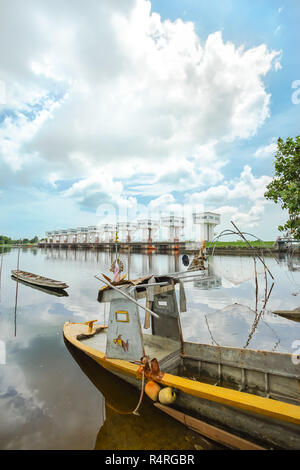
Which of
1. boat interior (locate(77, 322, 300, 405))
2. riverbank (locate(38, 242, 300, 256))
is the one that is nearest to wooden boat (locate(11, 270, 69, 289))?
boat interior (locate(77, 322, 300, 405))

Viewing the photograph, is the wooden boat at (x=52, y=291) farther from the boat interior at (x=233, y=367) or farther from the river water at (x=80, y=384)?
the boat interior at (x=233, y=367)

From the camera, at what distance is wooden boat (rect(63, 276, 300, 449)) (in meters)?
3.65

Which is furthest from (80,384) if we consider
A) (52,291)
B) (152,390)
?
(52,291)

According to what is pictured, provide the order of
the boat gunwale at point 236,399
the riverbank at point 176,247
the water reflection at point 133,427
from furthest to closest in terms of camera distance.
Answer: the riverbank at point 176,247 → the water reflection at point 133,427 → the boat gunwale at point 236,399

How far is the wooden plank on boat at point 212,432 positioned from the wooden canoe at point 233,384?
0.49 feet

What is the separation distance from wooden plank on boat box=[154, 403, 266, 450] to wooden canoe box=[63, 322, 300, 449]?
5.8 inches

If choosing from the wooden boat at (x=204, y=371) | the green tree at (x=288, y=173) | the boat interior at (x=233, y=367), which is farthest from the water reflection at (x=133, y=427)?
→ the green tree at (x=288, y=173)

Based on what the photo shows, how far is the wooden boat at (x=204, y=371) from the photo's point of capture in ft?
12.0
